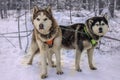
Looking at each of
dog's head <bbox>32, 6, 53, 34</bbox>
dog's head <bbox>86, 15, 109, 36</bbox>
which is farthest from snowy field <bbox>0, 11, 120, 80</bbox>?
dog's head <bbox>32, 6, 53, 34</bbox>

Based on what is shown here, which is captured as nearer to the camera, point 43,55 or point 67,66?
point 43,55

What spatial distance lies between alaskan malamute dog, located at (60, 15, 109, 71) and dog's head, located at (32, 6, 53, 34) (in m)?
0.90

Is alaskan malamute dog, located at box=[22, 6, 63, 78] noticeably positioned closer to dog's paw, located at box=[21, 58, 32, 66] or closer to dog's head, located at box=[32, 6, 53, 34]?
dog's head, located at box=[32, 6, 53, 34]

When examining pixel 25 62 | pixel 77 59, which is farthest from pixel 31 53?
pixel 77 59

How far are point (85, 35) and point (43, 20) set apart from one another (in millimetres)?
1154

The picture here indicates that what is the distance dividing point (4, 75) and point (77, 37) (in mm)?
1797

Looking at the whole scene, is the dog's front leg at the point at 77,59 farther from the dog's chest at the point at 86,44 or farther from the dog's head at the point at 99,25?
the dog's head at the point at 99,25

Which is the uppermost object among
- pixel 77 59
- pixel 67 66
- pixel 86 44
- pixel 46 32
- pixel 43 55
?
pixel 46 32

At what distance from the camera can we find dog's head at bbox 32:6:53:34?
17.6ft

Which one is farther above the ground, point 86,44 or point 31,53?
point 86,44

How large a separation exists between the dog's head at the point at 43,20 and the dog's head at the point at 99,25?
0.93 metres

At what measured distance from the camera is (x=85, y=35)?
6.09 metres

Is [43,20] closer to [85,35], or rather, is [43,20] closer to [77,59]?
[85,35]

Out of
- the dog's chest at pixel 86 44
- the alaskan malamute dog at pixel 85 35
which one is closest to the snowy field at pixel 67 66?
the alaskan malamute dog at pixel 85 35
